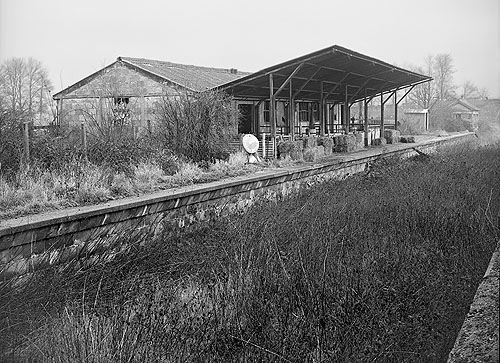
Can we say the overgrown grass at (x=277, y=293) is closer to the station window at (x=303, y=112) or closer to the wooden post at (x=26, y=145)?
the wooden post at (x=26, y=145)

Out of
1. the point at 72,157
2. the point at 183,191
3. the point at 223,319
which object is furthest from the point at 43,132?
the point at 223,319

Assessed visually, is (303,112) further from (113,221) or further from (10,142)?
(113,221)

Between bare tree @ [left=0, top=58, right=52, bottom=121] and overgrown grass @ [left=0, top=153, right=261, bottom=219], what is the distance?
1656mm

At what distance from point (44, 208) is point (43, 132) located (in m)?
3.82

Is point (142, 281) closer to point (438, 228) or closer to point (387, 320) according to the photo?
point (387, 320)

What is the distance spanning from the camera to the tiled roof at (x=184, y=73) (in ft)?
77.4

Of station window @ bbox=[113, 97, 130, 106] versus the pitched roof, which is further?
the pitched roof

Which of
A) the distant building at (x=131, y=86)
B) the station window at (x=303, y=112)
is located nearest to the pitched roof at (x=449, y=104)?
the station window at (x=303, y=112)

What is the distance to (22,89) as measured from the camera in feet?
53.9

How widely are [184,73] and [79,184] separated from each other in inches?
701

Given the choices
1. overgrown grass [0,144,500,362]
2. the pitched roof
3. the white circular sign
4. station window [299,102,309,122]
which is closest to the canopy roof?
station window [299,102,309,122]

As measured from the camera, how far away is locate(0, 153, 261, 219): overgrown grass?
321 inches

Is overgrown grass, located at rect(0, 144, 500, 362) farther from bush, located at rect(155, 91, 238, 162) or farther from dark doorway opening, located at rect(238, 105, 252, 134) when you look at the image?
dark doorway opening, located at rect(238, 105, 252, 134)

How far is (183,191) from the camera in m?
9.65
